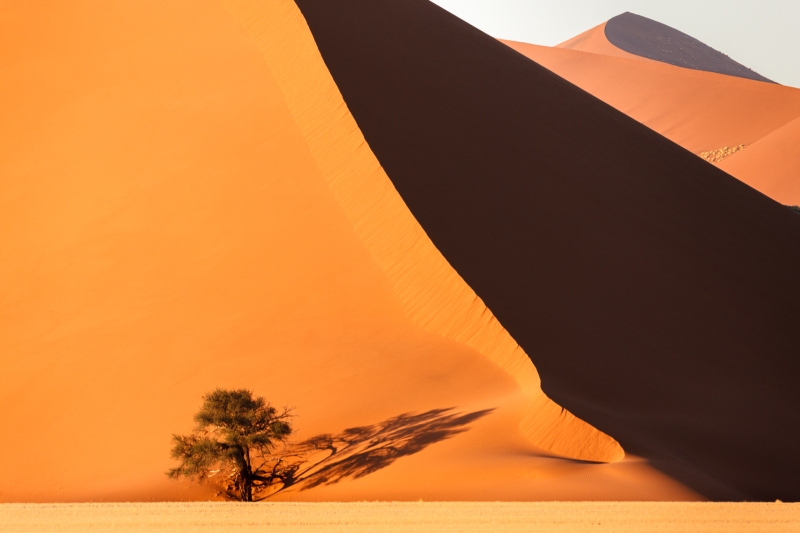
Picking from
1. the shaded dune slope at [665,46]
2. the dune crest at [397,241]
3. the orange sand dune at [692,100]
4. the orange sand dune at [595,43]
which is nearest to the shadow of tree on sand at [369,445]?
the dune crest at [397,241]

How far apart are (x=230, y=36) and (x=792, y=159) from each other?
26.9 metres

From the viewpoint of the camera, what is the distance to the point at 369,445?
737cm

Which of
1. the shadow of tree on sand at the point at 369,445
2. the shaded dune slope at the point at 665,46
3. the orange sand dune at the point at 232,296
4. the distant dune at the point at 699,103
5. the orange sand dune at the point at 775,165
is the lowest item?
the shadow of tree on sand at the point at 369,445

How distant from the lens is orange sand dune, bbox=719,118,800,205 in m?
32.4

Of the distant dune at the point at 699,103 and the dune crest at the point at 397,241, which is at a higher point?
the distant dune at the point at 699,103

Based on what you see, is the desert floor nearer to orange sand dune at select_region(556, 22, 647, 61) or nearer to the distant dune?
the distant dune

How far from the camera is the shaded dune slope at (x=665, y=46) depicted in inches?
3423

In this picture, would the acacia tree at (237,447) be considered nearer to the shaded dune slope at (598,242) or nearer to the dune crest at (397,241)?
the dune crest at (397,241)

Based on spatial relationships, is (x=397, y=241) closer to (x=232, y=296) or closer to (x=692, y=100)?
(x=232, y=296)

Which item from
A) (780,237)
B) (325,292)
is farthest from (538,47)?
(325,292)

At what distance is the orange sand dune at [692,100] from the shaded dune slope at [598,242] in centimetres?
2118

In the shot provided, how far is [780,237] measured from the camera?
15703mm

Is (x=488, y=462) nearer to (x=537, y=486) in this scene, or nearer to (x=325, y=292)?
(x=537, y=486)

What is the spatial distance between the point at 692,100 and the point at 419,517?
53126 millimetres
